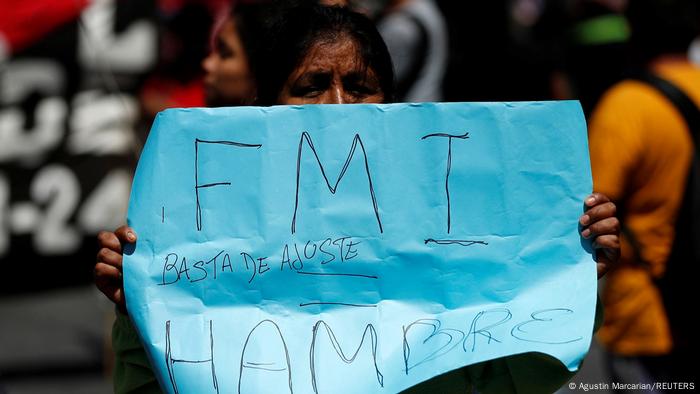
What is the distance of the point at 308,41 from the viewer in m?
2.42

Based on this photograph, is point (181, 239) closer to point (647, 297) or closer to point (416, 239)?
point (416, 239)

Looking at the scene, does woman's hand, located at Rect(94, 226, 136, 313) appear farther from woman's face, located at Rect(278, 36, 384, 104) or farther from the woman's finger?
woman's face, located at Rect(278, 36, 384, 104)

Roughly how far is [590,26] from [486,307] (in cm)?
289

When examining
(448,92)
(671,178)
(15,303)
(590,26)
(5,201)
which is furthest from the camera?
(15,303)

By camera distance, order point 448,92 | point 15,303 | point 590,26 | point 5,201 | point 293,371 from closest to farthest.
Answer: point 293,371 → point 590,26 → point 5,201 → point 448,92 → point 15,303

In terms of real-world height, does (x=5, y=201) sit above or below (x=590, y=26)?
below

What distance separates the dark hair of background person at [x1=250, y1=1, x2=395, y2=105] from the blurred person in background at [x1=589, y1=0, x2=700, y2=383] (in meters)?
1.56

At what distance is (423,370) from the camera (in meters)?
2.11

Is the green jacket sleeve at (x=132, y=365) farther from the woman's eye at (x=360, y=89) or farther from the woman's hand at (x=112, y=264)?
the woman's eye at (x=360, y=89)

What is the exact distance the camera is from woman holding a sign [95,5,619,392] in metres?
2.18

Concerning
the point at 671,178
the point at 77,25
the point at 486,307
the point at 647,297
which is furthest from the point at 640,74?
the point at 77,25

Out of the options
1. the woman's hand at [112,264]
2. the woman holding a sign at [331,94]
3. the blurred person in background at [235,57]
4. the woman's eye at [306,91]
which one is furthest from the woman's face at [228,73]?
the woman's hand at [112,264]

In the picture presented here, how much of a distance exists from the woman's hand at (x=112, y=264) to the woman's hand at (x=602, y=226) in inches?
33.8

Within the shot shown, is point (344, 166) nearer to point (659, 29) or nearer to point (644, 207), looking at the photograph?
point (644, 207)
